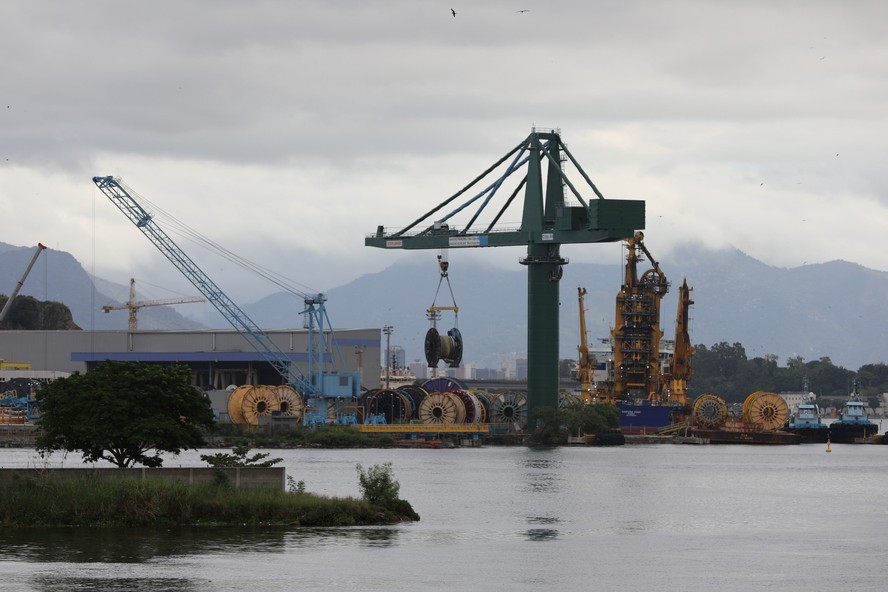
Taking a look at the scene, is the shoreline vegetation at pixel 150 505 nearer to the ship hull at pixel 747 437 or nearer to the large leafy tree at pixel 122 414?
the large leafy tree at pixel 122 414

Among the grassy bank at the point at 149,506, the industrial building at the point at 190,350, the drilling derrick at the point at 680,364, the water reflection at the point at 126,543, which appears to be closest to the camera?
the water reflection at the point at 126,543

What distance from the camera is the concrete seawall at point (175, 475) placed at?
59.4 meters

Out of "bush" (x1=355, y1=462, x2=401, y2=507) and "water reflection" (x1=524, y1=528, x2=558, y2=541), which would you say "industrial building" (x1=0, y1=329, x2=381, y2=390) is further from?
"bush" (x1=355, y1=462, x2=401, y2=507)

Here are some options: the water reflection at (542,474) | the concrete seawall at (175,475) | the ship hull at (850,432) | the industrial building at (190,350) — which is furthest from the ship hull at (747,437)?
the concrete seawall at (175,475)

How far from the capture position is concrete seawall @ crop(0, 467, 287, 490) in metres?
59.4

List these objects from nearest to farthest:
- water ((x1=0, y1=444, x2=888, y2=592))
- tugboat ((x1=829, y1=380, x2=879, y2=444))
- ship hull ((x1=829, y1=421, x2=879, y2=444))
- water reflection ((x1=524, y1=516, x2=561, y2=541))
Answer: water ((x1=0, y1=444, x2=888, y2=592)) → water reflection ((x1=524, y1=516, x2=561, y2=541)) → ship hull ((x1=829, y1=421, x2=879, y2=444)) → tugboat ((x1=829, y1=380, x2=879, y2=444))

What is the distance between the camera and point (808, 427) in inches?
7352

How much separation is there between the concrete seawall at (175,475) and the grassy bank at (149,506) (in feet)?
0.90

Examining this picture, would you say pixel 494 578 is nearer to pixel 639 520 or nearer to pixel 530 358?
pixel 639 520

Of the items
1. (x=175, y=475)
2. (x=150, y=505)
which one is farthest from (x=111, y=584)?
(x=175, y=475)

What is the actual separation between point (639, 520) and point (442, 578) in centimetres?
2398

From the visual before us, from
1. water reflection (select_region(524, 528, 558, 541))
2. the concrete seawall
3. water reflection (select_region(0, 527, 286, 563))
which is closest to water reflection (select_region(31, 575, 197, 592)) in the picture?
water reflection (select_region(0, 527, 286, 563))

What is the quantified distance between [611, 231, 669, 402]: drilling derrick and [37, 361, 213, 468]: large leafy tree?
4919 inches

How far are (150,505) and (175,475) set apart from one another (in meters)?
2.31
